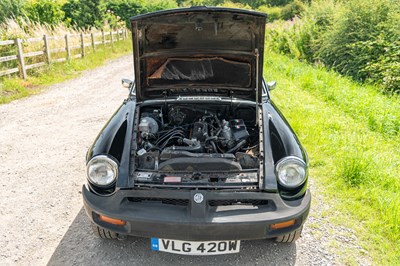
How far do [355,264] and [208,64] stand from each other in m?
2.49

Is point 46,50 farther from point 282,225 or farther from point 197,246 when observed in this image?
point 282,225

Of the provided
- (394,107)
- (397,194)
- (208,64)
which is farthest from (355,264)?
(394,107)

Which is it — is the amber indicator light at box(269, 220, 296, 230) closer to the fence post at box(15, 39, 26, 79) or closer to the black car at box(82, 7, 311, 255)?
the black car at box(82, 7, 311, 255)

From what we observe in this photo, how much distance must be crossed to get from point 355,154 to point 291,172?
224 cm

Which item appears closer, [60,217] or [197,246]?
[197,246]

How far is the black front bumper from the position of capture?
7.45 ft

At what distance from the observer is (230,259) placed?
8.93 ft

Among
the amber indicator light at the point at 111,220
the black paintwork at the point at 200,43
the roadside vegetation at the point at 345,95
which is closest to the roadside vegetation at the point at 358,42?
the roadside vegetation at the point at 345,95

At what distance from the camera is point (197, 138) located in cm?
324

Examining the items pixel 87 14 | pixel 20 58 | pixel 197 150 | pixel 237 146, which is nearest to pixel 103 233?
pixel 197 150

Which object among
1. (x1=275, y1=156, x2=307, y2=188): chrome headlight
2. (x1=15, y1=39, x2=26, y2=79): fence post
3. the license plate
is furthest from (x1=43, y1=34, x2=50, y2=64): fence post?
(x1=275, y1=156, x2=307, y2=188): chrome headlight

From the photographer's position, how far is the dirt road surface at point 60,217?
8.91 ft

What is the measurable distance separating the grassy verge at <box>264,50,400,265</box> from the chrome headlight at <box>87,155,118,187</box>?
82.5 inches

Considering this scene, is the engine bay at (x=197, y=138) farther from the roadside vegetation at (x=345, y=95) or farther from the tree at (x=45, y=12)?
the tree at (x=45, y=12)
